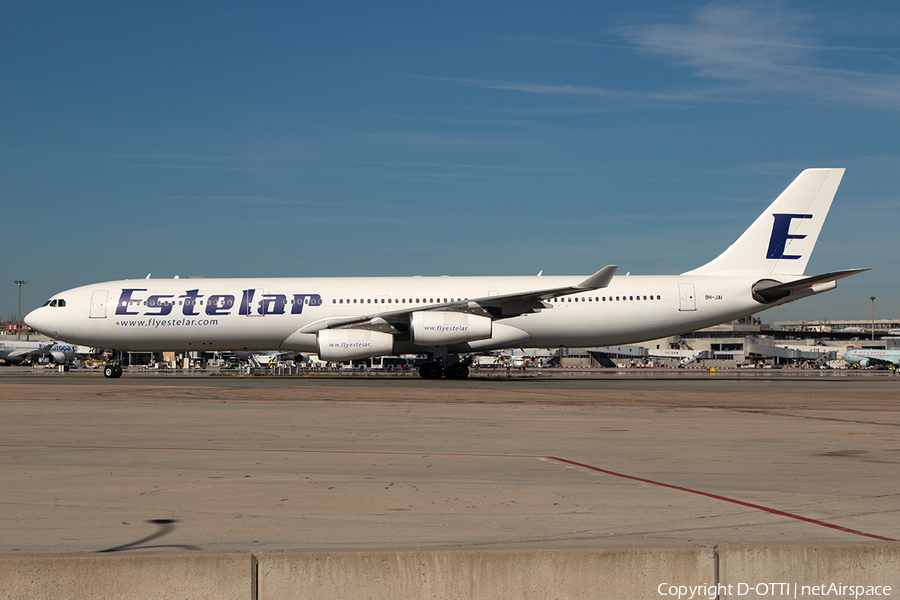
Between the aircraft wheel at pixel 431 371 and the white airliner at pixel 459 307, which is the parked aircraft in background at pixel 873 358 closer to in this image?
the white airliner at pixel 459 307

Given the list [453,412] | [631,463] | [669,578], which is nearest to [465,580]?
[669,578]

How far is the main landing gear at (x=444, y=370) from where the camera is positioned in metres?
30.0

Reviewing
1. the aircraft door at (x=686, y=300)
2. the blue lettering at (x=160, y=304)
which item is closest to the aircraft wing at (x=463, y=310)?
the aircraft door at (x=686, y=300)

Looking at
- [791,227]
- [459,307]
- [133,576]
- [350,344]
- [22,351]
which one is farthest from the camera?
[22,351]

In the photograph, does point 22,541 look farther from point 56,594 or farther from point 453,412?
point 453,412

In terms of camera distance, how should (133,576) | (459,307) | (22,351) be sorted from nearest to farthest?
(133,576)
(459,307)
(22,351)

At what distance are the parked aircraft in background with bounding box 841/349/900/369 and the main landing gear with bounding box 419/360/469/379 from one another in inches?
2419

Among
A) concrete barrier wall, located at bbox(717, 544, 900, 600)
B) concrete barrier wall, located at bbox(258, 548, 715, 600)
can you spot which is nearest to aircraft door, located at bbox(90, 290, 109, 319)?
concrete barrier wall, located at bbox(258, 548, 715, 600)

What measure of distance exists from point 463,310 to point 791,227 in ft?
44.6

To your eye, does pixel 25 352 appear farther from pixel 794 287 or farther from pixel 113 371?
pixel 794 287

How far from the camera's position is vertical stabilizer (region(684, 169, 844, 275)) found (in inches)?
1187

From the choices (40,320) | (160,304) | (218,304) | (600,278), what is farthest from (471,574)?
(40,320)

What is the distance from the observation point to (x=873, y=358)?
253 feet

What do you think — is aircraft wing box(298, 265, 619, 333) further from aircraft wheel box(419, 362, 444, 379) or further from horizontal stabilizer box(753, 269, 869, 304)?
horizontal stabilizer box(753, 269, 869, 304)
